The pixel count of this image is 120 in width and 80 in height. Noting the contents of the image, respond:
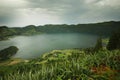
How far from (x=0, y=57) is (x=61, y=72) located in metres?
116

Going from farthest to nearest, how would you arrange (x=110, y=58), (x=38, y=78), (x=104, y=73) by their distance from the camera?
(x=110, y=58) < (x=104, y=73) < (x=38, y=78)

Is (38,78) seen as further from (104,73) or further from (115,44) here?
(115,44)

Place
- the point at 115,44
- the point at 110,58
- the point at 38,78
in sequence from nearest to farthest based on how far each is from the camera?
the point at 38,78
the point at 110,58
the point at 115,44

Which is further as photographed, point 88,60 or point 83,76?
point 88,60

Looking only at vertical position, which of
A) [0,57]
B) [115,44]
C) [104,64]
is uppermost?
[104,64]

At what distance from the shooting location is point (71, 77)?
6953 millimetres

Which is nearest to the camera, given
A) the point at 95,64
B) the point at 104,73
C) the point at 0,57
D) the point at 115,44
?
the point at 104,73

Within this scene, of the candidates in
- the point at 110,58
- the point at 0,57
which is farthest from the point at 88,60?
the point at 0,57

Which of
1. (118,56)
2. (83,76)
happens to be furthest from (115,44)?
(83,76)

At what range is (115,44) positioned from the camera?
57375 mm

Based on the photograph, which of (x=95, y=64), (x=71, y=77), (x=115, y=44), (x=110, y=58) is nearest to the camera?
(x=71, y=77)

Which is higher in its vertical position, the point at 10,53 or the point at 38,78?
the point at 38,78

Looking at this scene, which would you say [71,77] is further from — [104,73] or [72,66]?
[104,73]

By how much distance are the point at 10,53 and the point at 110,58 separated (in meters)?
120
